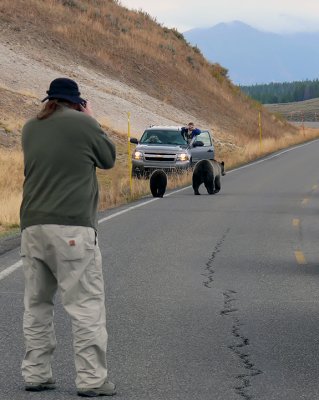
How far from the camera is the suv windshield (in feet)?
100

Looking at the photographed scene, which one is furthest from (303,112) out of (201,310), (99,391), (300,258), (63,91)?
(99,391)

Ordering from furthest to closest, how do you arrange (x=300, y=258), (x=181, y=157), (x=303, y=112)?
(x=303, y=112) < (x=181, y=157) < (x=300, y=258)

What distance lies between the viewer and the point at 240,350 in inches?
330

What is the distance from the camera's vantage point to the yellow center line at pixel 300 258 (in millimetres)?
14109

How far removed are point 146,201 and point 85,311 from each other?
17423 millimetres

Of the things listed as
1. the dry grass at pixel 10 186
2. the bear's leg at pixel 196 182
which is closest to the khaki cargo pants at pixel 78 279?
the dry grass at pixel 10 186

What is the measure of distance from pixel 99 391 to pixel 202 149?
2518 centimetres

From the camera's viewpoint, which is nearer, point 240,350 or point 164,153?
point 240,350

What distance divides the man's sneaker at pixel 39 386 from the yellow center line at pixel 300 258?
7321mm

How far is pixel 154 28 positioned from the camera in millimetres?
73750

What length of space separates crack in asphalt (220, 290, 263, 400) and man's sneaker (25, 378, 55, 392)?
47.0 inches

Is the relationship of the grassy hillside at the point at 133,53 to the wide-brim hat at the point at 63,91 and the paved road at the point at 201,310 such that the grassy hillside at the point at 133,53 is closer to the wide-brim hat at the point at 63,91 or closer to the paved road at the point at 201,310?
the paved road at the point at 201,310

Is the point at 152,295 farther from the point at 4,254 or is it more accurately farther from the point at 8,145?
the point at 8,145

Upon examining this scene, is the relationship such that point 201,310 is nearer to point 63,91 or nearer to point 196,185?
point 63,91
